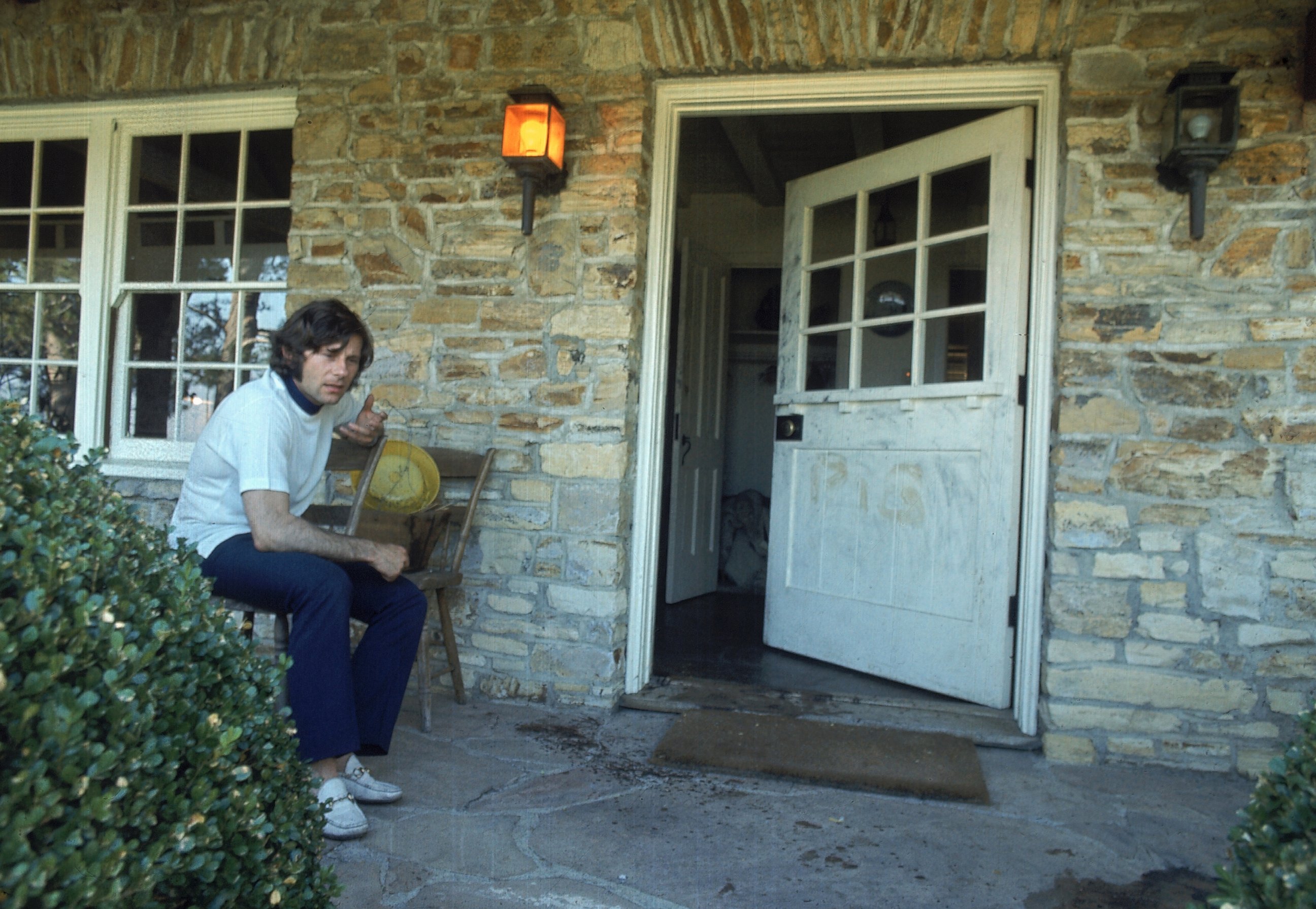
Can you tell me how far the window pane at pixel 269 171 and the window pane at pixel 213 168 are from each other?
0.07 m

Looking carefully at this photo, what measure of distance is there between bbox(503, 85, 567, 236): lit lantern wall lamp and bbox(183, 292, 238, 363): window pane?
1613 mm

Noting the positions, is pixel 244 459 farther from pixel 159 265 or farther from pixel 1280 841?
pixel 159 265

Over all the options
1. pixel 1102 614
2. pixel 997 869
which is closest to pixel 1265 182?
pixel 1102 614

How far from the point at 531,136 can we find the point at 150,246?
2.11m

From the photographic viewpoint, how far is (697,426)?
5.78 m

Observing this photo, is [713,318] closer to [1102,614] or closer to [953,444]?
[953,444]

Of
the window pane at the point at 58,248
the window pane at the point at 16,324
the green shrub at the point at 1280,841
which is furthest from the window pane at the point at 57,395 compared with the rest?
the green shrub at the point at 1280,841

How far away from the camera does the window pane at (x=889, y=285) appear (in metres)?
3.80

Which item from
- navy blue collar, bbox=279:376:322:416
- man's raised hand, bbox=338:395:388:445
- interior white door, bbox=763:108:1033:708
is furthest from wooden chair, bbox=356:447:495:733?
interior white door, bbox=763:108:1033:708

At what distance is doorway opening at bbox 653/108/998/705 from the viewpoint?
4066 millimetres

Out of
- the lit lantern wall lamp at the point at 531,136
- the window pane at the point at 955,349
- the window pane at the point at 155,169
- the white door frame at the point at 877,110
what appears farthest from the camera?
the window pane at the point at 155,169

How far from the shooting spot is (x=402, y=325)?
3.72m

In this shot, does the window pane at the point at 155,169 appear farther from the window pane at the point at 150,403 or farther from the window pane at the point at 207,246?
the window pane at the point at 150,403

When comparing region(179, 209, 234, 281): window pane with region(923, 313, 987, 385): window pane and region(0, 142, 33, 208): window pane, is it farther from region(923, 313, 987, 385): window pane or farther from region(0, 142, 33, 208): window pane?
region(923, 313, 987, 385): window pane
